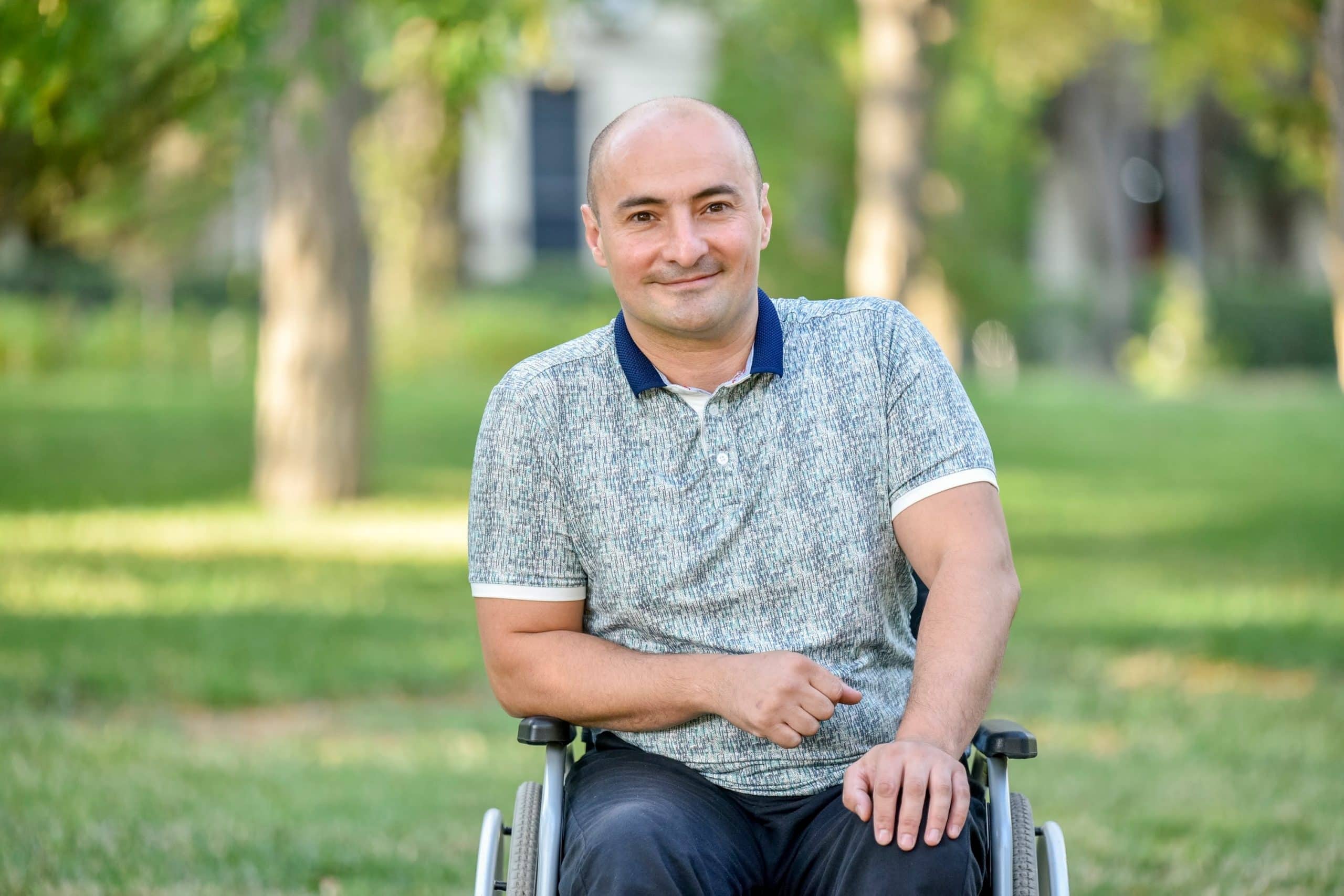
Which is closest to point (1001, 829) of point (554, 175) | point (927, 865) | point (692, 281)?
point (927, 865)

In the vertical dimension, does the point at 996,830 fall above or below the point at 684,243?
below

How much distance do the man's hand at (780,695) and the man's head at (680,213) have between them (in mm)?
610

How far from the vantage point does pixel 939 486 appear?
114 inches

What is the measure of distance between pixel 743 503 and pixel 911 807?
1.95 ft

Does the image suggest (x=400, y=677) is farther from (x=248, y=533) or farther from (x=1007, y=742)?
(x=1007, y=742)

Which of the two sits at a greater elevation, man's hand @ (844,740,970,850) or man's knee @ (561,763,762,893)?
man's hand @ (844,740,970,850)

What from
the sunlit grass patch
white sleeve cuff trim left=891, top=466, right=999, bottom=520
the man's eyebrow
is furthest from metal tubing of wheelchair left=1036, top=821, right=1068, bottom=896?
the sunlit grass patch

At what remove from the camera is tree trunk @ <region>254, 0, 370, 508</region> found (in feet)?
40.3

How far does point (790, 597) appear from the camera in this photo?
2875 millimetres

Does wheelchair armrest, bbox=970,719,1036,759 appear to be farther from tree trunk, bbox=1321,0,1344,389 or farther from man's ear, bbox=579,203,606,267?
tree trunk, bbox=1321,0,1344,389

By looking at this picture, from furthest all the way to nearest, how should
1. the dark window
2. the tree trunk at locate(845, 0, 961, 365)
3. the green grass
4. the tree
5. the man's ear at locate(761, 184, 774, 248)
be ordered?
the dark window
the tree trunk at locate(845, 0, 961, 365)
the tree
the green grass
the man's ear at locate(761, 184, 774, 248)

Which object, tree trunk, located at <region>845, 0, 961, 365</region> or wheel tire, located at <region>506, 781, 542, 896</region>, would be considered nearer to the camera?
wheel tire, located at <region>506, 781, 542, 896</region>

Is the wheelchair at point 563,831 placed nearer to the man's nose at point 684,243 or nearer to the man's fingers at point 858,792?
the man's fingers at point 858,792

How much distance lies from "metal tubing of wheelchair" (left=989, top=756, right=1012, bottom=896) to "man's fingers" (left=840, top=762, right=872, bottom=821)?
249 mm
